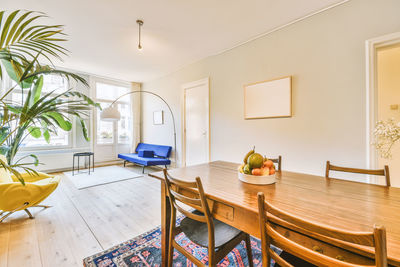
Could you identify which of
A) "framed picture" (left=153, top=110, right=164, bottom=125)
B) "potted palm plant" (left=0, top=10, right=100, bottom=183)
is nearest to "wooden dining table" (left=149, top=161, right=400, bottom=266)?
"potted palm plant" (left=0, top=10, right=100, bottom=183)

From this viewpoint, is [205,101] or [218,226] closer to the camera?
[218,226]

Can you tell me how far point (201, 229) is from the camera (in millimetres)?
1248

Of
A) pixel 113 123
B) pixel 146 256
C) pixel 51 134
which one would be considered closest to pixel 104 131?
pixel 113 123

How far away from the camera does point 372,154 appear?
1973 millimetres

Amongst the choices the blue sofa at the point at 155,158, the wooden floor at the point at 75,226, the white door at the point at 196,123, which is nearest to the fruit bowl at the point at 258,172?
the wooden floor at the point at 75,226

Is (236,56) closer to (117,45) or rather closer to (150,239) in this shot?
(117,45)

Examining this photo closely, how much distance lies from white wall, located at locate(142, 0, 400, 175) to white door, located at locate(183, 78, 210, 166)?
0.50m

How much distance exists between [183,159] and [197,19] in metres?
3.03

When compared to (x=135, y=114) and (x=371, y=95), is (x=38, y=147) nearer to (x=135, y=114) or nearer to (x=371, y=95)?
(x=135, y=114)

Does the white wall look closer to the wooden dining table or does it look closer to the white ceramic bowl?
the wooden dining table

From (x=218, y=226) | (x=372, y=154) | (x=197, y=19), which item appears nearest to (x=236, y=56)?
(x=197, y=19)

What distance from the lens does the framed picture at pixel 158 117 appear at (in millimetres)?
5149

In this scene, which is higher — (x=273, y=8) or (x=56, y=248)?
(x=273, y=8)

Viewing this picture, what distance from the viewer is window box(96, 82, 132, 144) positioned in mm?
5297
